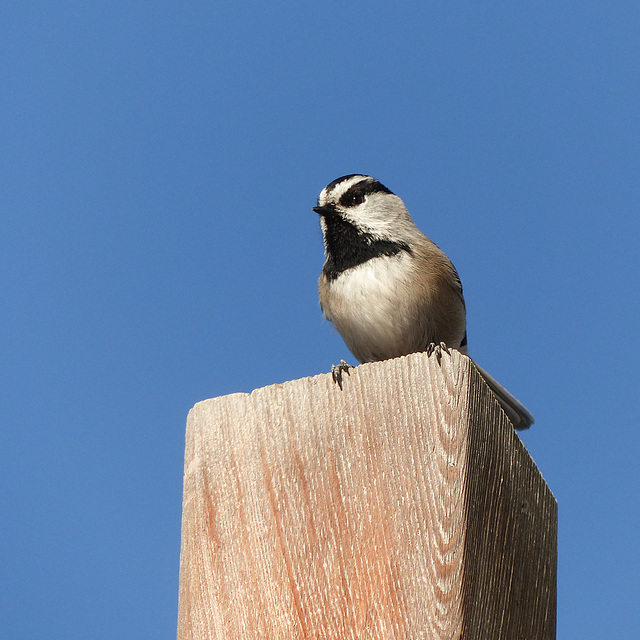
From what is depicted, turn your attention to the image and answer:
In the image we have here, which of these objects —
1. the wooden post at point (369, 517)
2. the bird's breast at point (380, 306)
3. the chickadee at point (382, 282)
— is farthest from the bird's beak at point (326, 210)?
the wooden post at point (369, 517)

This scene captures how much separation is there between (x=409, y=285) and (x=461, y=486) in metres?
A: 2.24

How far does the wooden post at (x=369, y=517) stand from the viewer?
8.23ft

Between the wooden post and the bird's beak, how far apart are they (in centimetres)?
201

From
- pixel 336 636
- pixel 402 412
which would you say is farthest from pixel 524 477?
pixel 336 636

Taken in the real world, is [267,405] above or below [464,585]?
above

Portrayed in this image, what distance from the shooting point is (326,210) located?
4.86m

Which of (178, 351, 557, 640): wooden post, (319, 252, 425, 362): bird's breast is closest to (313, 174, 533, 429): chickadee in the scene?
(319, 252, 425, 362): bird's breast

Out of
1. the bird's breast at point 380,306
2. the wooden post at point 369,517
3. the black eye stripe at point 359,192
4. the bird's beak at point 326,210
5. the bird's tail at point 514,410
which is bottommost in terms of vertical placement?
the wooden post at point 369,517

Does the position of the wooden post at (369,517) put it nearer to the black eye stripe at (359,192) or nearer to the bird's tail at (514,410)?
the bird's tail at (514,410)

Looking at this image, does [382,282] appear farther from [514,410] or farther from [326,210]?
[514,410]

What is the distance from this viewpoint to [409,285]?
15.3ft

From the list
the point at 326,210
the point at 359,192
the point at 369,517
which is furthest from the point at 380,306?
the point at 369,517

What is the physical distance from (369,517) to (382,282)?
2.18 meters

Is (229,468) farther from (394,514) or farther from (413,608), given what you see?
(413,608)
